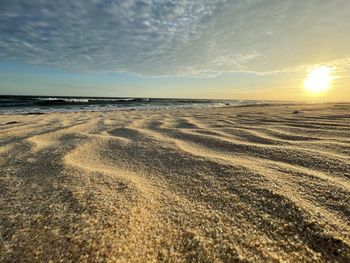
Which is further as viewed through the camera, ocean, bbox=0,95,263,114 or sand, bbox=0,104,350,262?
ocean, bbox=0,95,263,114

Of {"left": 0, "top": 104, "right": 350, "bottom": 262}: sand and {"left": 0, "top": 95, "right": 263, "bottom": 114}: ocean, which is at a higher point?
{"left": 0, "top": 104, "right": 350, "bottom": 262}: sand

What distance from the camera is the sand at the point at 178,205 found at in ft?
2.74

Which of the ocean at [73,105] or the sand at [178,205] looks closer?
the sand at [178,205]

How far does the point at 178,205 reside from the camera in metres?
1.14

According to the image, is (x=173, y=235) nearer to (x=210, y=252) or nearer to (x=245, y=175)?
(x=210, y=252)

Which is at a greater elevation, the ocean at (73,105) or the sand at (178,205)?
the sand at (178,205)

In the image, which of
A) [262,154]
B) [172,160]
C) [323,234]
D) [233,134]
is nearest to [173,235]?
[323,234]

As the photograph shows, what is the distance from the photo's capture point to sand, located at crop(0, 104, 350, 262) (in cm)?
84

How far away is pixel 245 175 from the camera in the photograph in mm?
1436

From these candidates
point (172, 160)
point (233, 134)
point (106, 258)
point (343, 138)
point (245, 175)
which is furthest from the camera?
point (233, 134)

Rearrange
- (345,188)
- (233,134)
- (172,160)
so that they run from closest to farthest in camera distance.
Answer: (345,188) < (172,160) < (233,134)

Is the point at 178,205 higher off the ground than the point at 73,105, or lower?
higher

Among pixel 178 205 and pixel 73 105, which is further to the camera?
pixel 73 105

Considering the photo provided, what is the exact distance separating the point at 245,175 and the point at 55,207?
3.52ft
